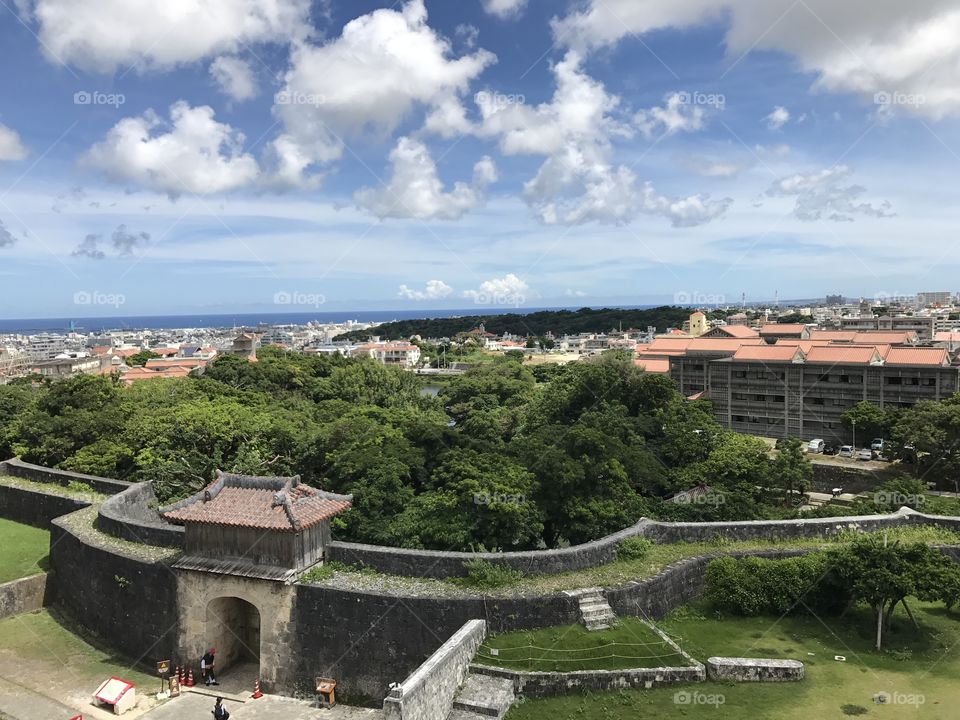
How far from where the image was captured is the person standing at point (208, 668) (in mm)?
13906

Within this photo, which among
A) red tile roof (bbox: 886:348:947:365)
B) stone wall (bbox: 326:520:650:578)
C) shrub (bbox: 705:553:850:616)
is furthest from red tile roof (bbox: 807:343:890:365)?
stone wall (bbox: 326:520:650:578)

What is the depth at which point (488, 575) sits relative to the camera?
12.9 metres

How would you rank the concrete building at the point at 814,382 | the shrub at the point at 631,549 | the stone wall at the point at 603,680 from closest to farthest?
the stone wall at the point at 603,680 → the shrub at the point at 631,549 → the concrete building at the point at 814,382

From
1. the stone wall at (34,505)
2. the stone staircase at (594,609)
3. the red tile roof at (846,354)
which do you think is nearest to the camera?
the stone staircase at (594,609)

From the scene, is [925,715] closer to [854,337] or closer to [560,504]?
[560,504]

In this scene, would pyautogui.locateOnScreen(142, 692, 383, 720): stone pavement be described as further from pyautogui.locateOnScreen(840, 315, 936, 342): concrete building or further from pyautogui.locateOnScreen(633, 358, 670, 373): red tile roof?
pyautogui.locateOnScreen(840, 315, 936, 342): concrete building

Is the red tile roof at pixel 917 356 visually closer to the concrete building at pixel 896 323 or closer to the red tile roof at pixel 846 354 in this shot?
the red tile roof at pixel 846 354

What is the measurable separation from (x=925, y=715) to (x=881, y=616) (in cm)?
236

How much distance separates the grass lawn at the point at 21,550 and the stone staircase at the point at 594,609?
15.0 meters

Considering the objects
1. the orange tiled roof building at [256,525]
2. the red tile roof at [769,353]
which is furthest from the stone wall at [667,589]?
the red tile roof at [769,353]

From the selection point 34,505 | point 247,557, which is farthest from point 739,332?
point 247,557

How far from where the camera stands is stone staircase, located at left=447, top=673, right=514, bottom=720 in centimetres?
1048

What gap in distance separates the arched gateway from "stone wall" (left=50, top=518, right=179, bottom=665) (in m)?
0.57

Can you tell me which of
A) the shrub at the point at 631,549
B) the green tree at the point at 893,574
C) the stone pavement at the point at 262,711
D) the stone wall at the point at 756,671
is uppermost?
→ the green tree at the point at 893,574
